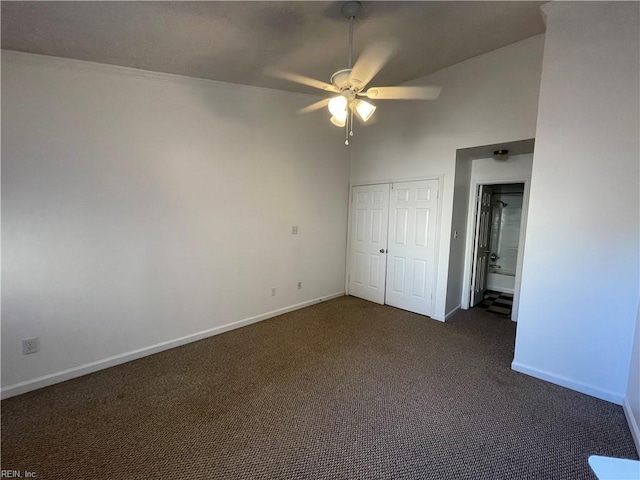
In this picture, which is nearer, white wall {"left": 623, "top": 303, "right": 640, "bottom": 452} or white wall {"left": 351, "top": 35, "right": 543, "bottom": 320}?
white wall {"left": 623, "top": 303, "right": 640, "bottom": 452}

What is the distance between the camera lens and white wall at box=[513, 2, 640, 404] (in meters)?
2.17

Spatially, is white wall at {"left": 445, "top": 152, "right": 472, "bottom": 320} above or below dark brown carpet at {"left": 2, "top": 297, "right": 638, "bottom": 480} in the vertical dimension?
above

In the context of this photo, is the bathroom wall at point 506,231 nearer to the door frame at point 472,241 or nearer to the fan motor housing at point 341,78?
the door frame at point 472,241

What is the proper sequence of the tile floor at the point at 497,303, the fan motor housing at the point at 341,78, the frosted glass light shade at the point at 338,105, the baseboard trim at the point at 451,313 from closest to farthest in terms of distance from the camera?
the fan motor housing at the point at 341,78 → the frosted glass light shade at the point at 338,105 → the baseboard trim at the point at 451,313 → the tile floor at the point at 497,303

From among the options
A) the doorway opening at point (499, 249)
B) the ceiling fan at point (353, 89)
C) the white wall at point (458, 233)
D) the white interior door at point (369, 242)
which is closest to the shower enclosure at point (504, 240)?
the doorway opening at point (499, 249)

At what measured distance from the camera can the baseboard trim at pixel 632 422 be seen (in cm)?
188

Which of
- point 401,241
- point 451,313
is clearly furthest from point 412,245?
point 451,313

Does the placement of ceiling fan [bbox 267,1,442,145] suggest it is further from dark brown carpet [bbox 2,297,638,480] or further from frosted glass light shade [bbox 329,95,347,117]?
dark brown carpet [bbox 2,297,638,480]

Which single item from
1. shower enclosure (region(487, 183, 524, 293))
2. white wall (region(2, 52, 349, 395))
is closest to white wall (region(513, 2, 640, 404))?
white wall (region(2, 52, 349, 395))

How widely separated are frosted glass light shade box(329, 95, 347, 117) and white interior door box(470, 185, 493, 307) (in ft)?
9.74

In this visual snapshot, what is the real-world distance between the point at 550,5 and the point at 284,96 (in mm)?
2810

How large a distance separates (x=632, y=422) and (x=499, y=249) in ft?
→ 13.1

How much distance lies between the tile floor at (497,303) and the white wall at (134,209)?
3.23 m

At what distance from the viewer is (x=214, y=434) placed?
1.97 metres
